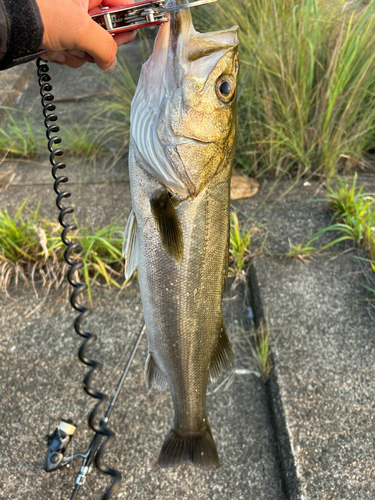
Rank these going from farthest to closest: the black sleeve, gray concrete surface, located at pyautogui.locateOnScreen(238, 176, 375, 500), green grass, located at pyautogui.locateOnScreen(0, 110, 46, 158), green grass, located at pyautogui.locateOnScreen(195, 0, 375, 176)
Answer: green grass, located at pyautogui.locateOnScreen(0, 110, 46, 158)
green grass, located at pyautogui.locateOnScreen(195, 0, 375, 176)
gray concrete surface, located at pyautogui.locateOnScreen(238, 176, 375, 500)
the black sleeve

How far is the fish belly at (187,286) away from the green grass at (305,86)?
2002 mm

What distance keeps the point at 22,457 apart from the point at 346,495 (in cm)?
164

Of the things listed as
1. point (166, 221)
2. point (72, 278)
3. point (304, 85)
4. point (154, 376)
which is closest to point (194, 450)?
point (154, 376)

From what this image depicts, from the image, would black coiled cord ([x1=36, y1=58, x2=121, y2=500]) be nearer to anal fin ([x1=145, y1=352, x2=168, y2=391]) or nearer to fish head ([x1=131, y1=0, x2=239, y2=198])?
anal fin ([x1=145, y1=352, x2=168, y2=391])

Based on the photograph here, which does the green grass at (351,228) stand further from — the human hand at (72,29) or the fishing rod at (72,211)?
the human hand at (72,29)

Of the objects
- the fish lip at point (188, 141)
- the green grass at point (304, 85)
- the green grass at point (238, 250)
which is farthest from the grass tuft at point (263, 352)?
the green grass at point (304, 85)

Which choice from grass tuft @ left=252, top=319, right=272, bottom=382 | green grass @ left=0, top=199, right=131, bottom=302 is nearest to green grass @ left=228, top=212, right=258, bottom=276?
grass tuft @ left=252, top=319, right=272, bottom=382

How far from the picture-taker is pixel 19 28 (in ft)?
3.59

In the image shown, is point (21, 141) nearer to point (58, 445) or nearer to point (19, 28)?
point (19, 28)

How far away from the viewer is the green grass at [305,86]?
9.32ft

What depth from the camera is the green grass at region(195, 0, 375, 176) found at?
284 centimetres

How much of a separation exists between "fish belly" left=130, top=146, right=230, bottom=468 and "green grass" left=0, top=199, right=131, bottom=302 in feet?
3.95

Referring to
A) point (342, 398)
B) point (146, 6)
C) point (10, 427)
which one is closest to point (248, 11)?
point (146, 6)

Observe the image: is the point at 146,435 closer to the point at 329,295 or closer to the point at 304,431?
the point at 304,431
